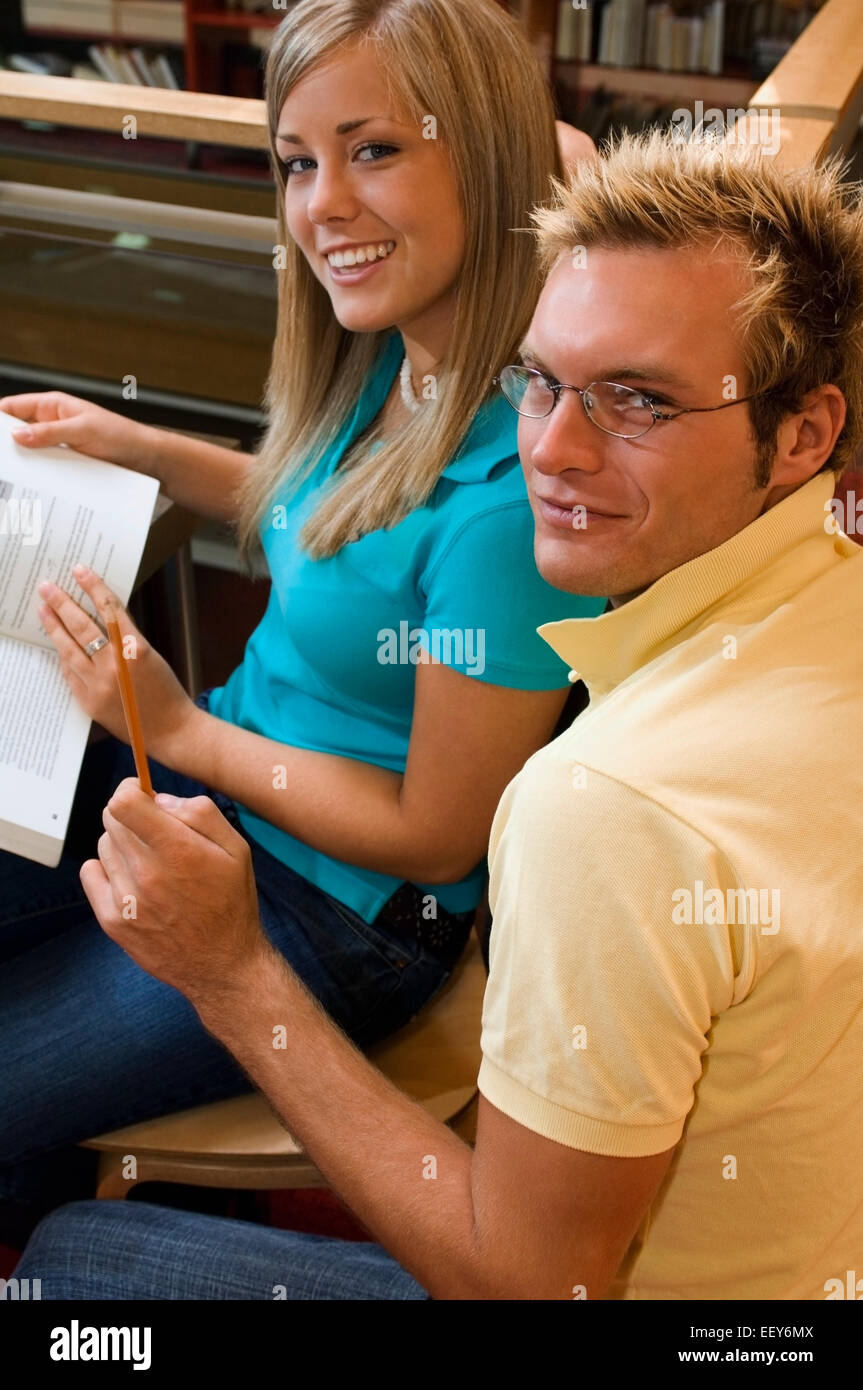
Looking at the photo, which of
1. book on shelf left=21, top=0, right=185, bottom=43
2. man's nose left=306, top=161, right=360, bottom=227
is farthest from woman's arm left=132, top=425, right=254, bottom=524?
book on shelf left=21, top=0, right=185, bottom=43

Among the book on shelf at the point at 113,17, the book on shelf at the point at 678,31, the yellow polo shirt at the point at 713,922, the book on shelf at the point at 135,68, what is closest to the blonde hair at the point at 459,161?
the yellow polo shirt at the point at 713,922

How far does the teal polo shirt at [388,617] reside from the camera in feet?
3.57

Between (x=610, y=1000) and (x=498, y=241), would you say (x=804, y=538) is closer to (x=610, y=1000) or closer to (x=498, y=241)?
Answer: (x=610, y=1000)

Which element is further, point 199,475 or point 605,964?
point 199,475

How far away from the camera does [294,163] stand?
1282mm

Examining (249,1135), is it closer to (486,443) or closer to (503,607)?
(503,607)

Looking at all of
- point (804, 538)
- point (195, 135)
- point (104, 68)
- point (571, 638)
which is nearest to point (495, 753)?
point (571, 638)

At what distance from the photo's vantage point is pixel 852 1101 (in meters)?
0.78

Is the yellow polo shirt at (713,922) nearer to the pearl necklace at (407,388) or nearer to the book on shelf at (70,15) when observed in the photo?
the pearl necklace at (407,388)

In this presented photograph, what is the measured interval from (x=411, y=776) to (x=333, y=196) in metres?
0.56

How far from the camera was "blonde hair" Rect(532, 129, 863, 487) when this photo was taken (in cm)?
79

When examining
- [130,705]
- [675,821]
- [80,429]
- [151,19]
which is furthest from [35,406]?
[151,19]

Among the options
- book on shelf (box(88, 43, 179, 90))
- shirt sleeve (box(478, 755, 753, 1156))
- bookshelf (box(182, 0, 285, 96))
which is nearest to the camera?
shirt sleeve (box(478, 755, 753, 1156))

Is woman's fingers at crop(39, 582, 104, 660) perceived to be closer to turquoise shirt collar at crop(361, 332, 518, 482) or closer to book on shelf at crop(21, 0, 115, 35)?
turquoise shirt collar at crop(361, 332, 518, 482)
